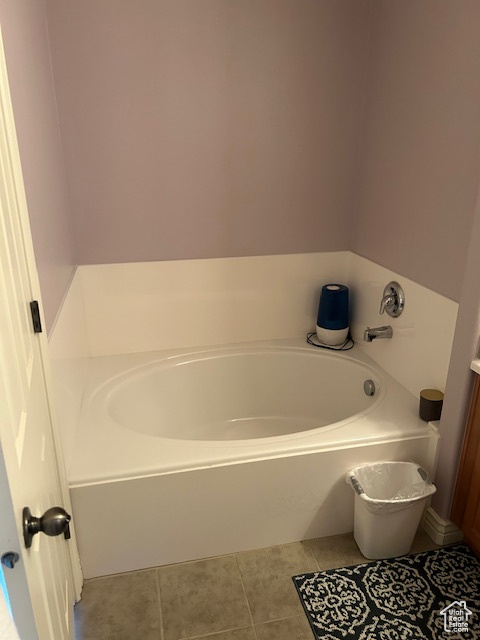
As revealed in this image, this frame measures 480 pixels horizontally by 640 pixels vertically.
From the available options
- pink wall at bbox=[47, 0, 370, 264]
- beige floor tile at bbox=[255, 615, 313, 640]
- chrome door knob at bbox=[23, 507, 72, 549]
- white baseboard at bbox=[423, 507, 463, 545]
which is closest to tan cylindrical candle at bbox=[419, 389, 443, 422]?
white baseboard at bbox=[423, 507, 463, 545]

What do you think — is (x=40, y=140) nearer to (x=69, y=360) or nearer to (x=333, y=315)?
(x=69, y=360)

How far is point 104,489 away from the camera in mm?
1621

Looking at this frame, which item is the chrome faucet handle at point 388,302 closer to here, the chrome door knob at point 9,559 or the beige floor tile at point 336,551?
the beige floor tile at point 336,551

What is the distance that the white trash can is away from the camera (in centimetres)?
169

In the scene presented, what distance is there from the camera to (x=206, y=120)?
7.23ft

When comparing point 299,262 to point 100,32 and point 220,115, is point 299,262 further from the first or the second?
point 100,32

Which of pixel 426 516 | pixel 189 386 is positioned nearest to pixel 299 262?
pixel 189 386

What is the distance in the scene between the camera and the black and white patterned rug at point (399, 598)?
5.01ft

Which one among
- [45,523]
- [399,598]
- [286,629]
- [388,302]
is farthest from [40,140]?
[399,598]

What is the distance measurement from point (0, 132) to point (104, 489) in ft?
3.70

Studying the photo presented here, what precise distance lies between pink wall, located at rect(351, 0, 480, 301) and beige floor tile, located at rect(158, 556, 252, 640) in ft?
4.24

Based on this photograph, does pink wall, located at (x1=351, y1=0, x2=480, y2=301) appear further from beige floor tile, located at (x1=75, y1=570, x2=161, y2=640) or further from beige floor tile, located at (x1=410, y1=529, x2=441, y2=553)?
beige floor tile, located at (x1=75, y1=570, x2=161, y2=640)

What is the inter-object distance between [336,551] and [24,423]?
4.47 feet

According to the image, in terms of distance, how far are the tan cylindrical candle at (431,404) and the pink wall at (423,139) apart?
39cm
